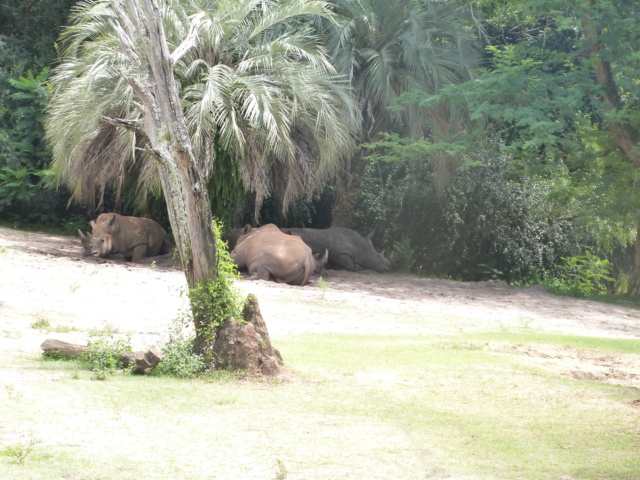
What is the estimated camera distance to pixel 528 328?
14.6 metres

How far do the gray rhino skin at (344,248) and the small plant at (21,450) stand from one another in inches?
595

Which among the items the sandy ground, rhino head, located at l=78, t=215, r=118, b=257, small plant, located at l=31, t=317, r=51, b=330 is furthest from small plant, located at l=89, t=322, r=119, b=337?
rhino head, located at l=78, t=215, r=118, b=257

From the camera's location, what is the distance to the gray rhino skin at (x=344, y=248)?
21.1m

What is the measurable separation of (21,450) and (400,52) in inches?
707

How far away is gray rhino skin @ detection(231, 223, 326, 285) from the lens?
58.0 ft

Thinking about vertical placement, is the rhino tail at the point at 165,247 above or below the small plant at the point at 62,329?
above

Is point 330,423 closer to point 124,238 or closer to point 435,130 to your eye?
point 124,238

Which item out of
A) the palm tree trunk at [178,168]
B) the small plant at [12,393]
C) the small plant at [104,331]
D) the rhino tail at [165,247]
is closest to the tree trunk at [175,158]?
the palm tree trunk at [178,168]

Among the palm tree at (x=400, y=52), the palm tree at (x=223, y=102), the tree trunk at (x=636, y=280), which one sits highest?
the palm tree at (x=400, y=52)

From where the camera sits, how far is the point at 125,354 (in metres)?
8.76

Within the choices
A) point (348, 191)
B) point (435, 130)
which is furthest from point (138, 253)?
point (435, 130)

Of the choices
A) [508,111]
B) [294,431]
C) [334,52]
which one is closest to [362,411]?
[294,431]

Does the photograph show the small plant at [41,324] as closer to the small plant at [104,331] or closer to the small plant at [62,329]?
the small plant at [62,329]

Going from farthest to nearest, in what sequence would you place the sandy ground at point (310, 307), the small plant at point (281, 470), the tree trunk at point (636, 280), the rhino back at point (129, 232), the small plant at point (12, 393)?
the tree trunk at point (636, 280) < the rhino back at point (129, 232) < the sandy ground at point (310, 307) < the small plant at point (12, 393) < the small plant at point (281, 470)
